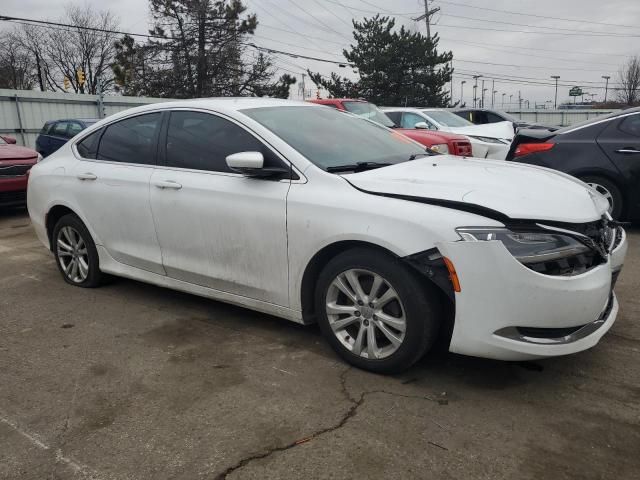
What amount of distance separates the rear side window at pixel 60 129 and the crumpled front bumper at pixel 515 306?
47.8 feet

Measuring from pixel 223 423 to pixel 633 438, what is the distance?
1913 millimetres

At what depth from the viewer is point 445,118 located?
12.4 m

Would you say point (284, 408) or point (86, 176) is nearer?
point (284, 408)

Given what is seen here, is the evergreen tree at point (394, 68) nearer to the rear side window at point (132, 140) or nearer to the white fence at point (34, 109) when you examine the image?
the white fence at point (34, 109)

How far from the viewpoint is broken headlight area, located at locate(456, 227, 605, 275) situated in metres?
2.78

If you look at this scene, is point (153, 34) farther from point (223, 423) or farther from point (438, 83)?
point (223, 423)

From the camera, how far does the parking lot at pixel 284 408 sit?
247 cm

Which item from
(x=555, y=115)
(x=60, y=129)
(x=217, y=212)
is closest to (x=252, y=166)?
(x=217, y=212)

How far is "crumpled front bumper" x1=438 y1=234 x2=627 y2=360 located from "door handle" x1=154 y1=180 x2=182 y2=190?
203cm

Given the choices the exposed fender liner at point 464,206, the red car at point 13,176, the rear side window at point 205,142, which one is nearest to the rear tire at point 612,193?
the exposed fender liner at point 464,206

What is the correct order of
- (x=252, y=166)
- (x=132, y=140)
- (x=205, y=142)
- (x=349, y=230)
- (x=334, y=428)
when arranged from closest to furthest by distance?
(x=334, y=428) < (x=349, y=230) < (x=252, y=166) < (x=205, y=142) < (x=132, y=140)

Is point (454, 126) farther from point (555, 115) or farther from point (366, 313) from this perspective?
point (555, 115)

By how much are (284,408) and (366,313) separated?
0.69 metres

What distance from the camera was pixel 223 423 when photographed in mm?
2818
